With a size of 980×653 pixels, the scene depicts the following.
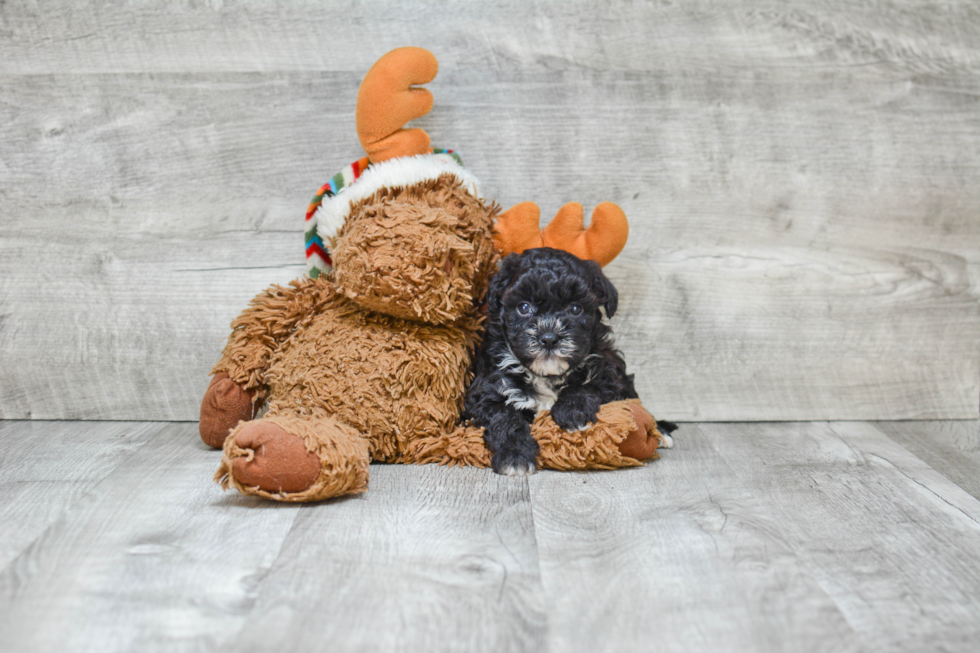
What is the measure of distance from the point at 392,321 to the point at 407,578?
25.9 inches

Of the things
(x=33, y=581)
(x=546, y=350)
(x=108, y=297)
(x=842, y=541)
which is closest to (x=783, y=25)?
(x=546, y=350)

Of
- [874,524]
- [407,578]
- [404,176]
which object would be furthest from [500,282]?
[874,524]

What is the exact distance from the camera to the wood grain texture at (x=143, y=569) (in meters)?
0.92

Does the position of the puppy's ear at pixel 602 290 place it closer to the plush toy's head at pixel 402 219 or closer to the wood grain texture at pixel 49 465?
the plush toy's head at pixel 402 219

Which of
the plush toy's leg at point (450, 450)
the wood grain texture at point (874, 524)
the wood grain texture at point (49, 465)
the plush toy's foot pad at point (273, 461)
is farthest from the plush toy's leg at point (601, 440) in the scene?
the wood grain texture at point (49, 465)

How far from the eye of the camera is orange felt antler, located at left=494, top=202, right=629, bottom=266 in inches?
65.7

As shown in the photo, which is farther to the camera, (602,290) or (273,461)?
(602,290)

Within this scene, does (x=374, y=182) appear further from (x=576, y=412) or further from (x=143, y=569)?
(x=143, y=569)

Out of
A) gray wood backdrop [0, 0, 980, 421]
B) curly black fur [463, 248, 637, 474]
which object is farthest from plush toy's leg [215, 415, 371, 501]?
gray wood backdrop [0, 0, 980, 421]

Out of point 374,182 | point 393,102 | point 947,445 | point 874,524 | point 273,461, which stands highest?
point 393,102

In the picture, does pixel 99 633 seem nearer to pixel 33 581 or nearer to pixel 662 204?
pixel 33 581

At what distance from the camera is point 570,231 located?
168cm

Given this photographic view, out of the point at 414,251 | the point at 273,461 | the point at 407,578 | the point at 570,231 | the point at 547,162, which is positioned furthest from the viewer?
the point at 547,162

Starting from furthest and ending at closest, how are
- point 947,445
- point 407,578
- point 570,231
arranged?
point 947,445 < point 570,231 < point 407,578
